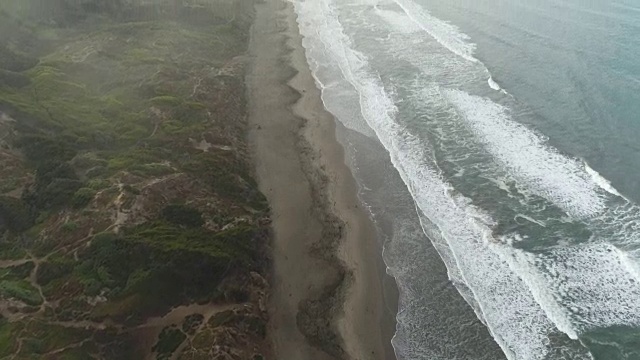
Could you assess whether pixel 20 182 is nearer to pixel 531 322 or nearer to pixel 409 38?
pixel 531 322

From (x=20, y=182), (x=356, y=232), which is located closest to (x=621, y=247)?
(x=356, y=232)

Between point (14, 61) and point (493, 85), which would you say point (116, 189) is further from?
point (493, 85)

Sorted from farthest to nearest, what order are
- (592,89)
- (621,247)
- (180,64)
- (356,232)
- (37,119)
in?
(180,64), (592,89), (37,119), (356,232), (621,247)

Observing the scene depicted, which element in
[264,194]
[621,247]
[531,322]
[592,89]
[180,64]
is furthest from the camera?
[180,64]

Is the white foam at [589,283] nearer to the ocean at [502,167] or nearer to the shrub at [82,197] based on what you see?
the ocean at [502,167]

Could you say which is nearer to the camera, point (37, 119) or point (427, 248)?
point (427, 248)

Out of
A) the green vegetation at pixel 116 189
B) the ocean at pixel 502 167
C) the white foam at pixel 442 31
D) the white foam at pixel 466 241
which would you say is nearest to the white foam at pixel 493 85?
the ocean at pixel 502 167

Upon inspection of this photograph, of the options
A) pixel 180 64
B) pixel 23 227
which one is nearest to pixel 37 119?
pixel 23 227

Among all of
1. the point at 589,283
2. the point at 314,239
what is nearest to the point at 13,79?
the point at 314,239
